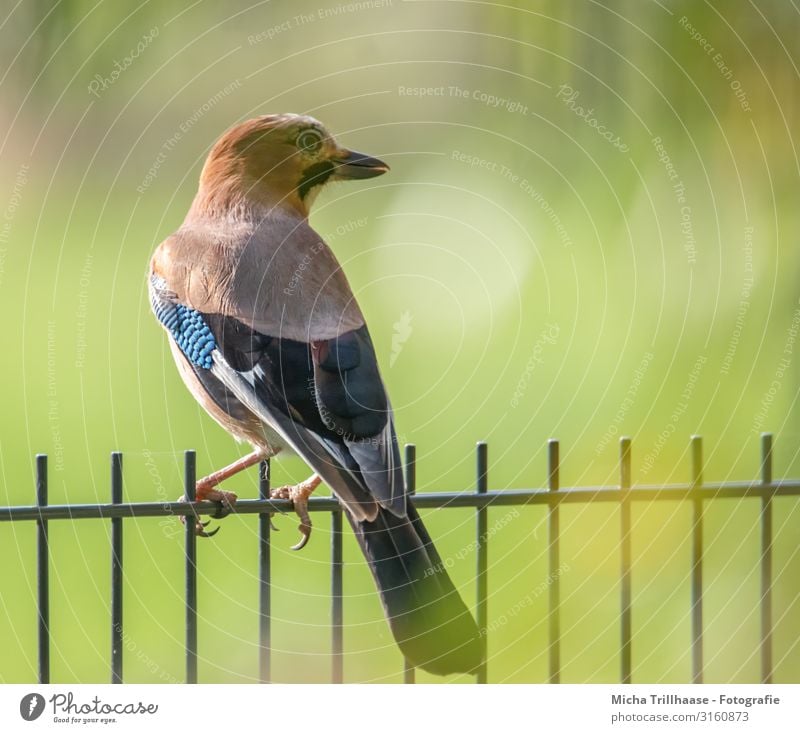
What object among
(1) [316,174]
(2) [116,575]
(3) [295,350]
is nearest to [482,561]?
(3) [295,350]

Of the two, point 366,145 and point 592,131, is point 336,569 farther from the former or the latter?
point 592,131

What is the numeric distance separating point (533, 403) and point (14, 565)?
85 cm

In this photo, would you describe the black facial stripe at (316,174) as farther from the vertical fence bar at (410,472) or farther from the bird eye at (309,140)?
the vertical fence bar at (410,472)

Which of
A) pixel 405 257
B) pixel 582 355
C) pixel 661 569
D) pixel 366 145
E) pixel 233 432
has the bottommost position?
pixel 661 569

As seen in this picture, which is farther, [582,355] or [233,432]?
[582,355]

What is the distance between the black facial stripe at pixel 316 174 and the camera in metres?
1.53

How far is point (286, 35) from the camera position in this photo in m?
1.57

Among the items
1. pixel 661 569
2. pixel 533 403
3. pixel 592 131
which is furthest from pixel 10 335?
pixel 661 569

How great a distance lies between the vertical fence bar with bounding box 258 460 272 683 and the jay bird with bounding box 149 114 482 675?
1.1 inches

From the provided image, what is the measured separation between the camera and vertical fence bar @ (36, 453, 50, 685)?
138 centimetres

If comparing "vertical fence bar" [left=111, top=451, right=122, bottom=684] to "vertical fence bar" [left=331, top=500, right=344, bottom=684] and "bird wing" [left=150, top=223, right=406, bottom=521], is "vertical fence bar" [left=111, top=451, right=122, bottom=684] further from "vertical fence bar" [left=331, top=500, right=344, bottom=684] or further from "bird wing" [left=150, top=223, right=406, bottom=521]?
"vertical fence bar" [left=331, top=500, right=344, bottom=684]

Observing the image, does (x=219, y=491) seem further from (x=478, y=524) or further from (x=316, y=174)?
(x=316, y=174)

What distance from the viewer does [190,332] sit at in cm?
148

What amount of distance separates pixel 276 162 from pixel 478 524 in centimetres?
65
